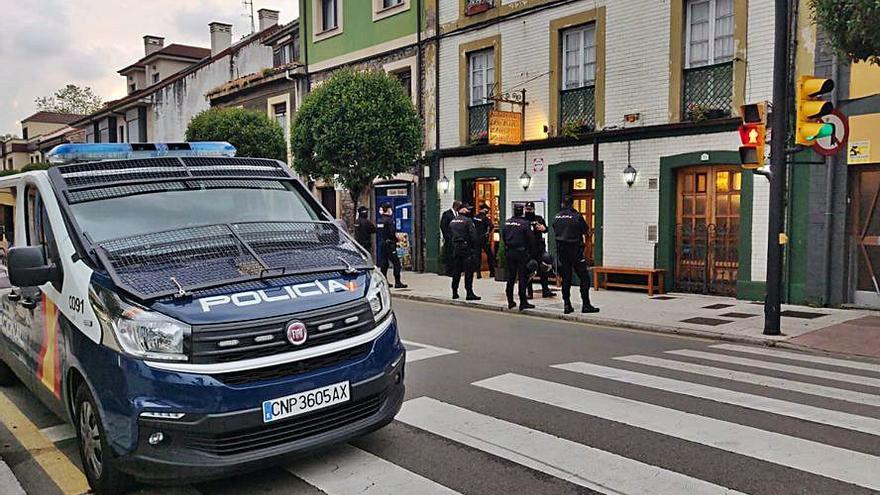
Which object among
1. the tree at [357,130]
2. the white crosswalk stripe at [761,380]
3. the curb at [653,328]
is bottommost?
the curb at [653,328]

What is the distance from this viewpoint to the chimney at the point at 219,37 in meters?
36.2

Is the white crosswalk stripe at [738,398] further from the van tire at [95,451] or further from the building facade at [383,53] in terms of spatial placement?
the building facade at [383,53]

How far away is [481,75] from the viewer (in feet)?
58.6

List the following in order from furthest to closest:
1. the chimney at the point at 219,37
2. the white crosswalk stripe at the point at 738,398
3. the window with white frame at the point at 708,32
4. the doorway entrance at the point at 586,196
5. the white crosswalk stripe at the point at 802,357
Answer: the chimney at the point at 219,37 → the doorway entrance at the point at 586,196 → the window with white frame at the point at 708,32 → the white crosswalk stripe at the point at 802,357 → the white crosswalk stripe at the point at 738,398

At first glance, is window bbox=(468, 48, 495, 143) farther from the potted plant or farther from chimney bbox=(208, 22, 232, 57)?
chimney bbox=(208, 22, 232, 57)

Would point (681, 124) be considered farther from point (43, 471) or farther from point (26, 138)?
point (26, 138)

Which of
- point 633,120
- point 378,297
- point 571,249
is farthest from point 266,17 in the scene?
point 378,297

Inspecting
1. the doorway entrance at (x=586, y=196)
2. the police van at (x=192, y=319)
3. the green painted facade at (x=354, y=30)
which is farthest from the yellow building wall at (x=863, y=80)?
the green painted facade at (x=354, y=30)

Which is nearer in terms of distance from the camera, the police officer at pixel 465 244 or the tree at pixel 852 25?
the tree at pixel 852 25

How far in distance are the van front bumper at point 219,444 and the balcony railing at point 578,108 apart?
12.4 meters

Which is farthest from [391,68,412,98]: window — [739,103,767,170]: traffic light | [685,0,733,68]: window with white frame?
[739,103,767,170]: traffic light

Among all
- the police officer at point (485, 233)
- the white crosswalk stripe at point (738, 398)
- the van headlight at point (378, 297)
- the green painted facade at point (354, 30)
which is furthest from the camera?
the green painted facade at point (354, 30)

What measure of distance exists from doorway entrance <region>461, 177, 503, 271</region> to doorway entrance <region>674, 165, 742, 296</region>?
485cm

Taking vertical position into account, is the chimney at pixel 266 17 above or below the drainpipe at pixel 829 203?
above
